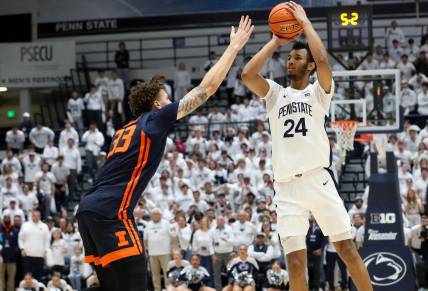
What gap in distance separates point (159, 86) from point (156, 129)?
0.43 m

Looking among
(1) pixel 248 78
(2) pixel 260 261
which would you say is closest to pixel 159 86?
(1) pixel 248 78

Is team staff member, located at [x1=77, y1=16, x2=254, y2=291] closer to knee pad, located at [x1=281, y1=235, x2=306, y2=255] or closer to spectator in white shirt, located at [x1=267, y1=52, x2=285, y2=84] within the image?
knee pad, located at [x1=281, y1=235, x2=306, y2=255]

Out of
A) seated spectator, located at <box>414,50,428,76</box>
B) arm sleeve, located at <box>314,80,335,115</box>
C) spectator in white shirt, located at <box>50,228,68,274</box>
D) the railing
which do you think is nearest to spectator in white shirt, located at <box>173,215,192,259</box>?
spectator in white shirt, located at <box>50,228,68,274</box>

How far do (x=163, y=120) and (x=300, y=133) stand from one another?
1852 millimetres

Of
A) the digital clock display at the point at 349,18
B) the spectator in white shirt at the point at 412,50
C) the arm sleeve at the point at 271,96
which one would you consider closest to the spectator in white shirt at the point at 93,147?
the spectator in white shirt at the point at 412,50

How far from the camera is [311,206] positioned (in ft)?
28.7

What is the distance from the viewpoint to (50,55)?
33.5 metres

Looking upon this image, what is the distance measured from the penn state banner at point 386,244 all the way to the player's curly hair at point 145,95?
8.99 metres

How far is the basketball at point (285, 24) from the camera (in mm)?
8570

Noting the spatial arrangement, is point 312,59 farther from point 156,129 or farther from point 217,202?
point 217,202

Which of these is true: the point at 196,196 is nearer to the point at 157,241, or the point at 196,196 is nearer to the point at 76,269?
the point at 157,241

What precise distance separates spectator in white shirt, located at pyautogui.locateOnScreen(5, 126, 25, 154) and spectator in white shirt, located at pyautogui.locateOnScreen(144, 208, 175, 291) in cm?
806

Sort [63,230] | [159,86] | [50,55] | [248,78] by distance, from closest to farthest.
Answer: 1. [159,86]
2. [248,78]
3. [63,230]
4. [50,55]

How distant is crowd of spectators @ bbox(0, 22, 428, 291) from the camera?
2136cm
